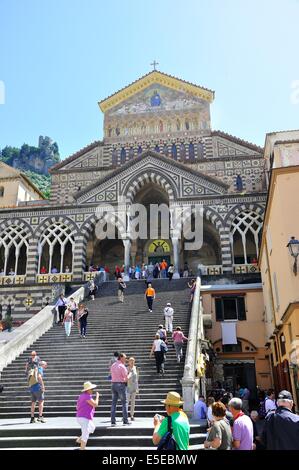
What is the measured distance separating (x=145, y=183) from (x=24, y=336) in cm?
1720

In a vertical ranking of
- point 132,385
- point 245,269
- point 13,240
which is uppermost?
point 13,240

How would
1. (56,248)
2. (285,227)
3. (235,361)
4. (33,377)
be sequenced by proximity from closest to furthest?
(33,377), (285,227), (235,361), (56,248)

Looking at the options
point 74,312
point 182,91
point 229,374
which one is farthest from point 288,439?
point 182,91

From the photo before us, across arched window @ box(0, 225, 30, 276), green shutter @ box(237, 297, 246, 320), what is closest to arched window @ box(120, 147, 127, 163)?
arched window @ box(0, 225, 30, 276)

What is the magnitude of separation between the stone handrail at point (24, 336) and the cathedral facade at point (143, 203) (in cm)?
944

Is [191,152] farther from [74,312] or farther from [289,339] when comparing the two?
[289,339]

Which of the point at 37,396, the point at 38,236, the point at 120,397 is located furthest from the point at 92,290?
the point at 120,397

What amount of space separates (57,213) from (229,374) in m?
16.3

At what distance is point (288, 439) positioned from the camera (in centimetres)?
469

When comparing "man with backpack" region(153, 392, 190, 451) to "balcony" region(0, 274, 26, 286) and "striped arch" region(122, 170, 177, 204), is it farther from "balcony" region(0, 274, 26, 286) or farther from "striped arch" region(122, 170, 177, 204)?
"balcony" region(0, 274, 26, 286)

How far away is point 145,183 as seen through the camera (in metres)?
30.4

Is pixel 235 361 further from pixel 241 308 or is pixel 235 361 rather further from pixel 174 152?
pixel 174 152

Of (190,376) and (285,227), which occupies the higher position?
(285,227)

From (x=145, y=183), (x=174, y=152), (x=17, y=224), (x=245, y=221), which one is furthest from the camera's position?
(x=174, y=152)
